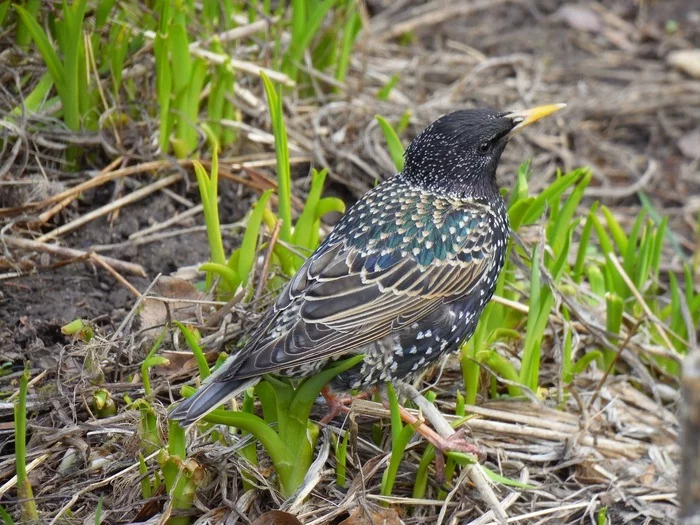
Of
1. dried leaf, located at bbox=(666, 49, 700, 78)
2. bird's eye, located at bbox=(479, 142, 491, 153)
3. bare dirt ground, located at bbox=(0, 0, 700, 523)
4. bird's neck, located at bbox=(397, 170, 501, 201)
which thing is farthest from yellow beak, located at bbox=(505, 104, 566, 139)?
dried leaf, located at bbox=(666, 49, 700, 78)

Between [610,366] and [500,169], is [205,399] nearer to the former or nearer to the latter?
[610,366]

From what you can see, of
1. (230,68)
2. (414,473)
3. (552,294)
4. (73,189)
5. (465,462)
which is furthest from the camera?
(230,68)

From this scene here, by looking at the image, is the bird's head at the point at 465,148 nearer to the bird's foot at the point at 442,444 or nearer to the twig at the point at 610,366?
the twig at the point at 610,366

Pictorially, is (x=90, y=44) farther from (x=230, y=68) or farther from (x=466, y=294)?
(x=466, y=294)

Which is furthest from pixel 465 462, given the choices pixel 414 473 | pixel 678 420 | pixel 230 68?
pixel 230 68

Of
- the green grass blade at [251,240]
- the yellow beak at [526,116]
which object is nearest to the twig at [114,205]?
the green grass blade at [251,240]

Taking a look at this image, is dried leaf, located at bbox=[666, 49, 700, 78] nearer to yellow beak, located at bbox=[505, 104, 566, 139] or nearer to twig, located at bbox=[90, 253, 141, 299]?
yellow beak, located at bbox=[505, 104, 566, 139]

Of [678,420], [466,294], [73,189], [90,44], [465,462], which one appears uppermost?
[90,44]
